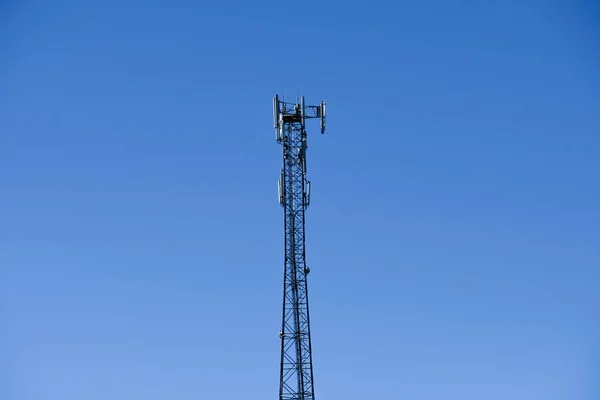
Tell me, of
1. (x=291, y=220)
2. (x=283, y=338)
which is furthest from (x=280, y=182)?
(x=283, y=338)

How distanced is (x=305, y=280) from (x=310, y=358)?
7.40m

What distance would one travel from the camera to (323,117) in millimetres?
106562

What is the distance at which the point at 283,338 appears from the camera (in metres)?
102

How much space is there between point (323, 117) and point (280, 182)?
25.0 ft

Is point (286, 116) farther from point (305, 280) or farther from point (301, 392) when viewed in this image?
point (301, 392)

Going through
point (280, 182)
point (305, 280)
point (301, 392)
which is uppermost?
point (280, 182)

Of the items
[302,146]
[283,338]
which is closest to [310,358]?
[283,338]

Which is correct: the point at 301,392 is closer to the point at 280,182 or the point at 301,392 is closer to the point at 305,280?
the point at 305,280

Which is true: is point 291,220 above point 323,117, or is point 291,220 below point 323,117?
below

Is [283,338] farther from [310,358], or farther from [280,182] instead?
[280,182]

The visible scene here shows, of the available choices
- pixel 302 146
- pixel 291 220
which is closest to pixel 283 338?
pixel 291 220

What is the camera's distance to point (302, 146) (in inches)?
4200

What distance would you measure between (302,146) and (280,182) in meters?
4.15

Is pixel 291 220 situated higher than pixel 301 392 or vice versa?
pixel 291 220
